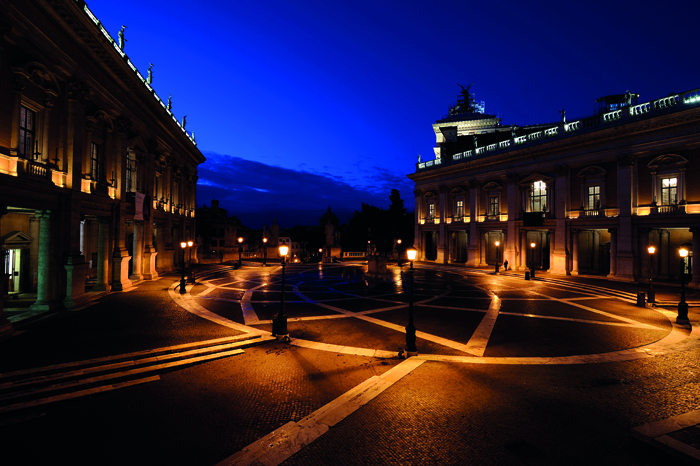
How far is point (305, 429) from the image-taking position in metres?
5.94

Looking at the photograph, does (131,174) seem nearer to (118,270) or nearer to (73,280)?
(118,270)

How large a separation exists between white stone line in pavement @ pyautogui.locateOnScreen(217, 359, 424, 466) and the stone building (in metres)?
24.2

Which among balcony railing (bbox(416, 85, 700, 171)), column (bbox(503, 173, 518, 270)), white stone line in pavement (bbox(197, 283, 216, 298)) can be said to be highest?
balcony railing (bbox(416, 85, 700, 171))

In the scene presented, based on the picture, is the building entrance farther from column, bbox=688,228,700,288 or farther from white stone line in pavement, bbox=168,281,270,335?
white stone line in pavement, bbox=168,281,270,335

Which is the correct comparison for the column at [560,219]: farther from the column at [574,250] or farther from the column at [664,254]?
the column at [664,254]

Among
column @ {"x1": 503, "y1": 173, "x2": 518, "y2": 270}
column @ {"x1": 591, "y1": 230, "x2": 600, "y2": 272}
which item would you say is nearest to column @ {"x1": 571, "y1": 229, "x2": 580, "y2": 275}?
column @ {"x1": 591, "y1": 230, "x2": 600, "y2": 272}

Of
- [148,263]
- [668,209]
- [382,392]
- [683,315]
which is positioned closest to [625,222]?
[668,209]

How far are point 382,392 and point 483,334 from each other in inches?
234

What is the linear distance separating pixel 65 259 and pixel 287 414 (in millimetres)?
14112

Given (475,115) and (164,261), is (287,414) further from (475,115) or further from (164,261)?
(475,115)

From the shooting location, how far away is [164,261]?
27.1 meters

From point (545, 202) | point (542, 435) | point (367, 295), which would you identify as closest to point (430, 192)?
point (545, 202)

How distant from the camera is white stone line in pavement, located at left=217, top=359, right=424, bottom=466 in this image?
16.9 ft

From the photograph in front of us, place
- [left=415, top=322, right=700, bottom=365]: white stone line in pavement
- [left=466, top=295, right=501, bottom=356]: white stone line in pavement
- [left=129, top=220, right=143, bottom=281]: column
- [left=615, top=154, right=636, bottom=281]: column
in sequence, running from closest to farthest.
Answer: [left=415, top=322, right=700, bottom=365]: white stone line in pavement, [left=466, top=295, right=501, bottom=356]: white stone line in pavement, [left=129, top=220, right=143, bottom=281]: column, [left=615, top=154, right=636, bottom=281]: column
